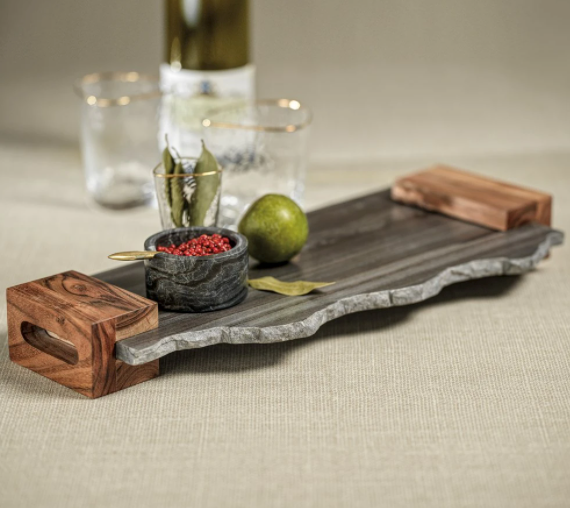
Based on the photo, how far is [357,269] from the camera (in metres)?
1.37

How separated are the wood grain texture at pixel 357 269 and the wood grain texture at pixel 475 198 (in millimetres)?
17

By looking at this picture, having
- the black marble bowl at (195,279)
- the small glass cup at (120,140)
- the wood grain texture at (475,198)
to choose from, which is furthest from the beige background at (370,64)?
the black marble bowl at (195,279)

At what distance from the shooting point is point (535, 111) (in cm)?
234

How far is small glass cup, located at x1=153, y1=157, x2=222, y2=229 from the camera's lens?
1.34 metres

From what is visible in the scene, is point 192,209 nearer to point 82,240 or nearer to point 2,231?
point 82,240

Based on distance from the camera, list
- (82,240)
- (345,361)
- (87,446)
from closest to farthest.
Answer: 1. (87,446)
2. (345,361)
3. (82,240)

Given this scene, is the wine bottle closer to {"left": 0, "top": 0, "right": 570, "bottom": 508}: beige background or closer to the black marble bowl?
{"left": 0, "top": 0, "right": 570, "bottom": 508}: beige background

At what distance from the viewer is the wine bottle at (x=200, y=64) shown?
70.3 inches

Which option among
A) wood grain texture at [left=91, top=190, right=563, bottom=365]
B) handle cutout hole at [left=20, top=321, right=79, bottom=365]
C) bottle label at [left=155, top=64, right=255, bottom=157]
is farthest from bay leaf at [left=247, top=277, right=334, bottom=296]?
bottle label at [left=155, top=64, right=255, bottom=157]

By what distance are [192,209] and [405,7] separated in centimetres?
108

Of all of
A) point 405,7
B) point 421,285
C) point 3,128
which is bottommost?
point 3,128

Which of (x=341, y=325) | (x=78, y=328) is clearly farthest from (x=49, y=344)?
(x=341, y=325)

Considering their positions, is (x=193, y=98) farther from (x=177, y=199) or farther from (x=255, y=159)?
(x=177, y=199)

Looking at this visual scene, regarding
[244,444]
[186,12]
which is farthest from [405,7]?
[244,444]
